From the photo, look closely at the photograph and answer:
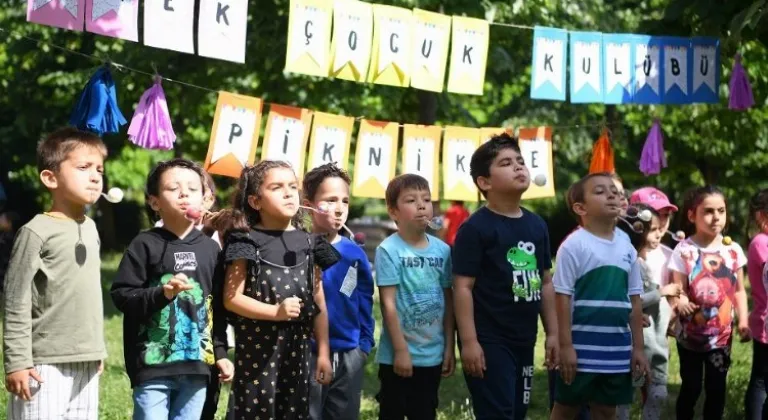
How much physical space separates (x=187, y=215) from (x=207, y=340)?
1.78 feet

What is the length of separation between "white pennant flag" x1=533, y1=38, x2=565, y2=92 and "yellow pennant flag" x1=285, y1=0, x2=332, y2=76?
185 centimetres

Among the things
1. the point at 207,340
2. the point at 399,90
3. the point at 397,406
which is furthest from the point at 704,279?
the point at 399,90

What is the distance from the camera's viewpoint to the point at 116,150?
23.5m

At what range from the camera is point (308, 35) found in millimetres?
7789

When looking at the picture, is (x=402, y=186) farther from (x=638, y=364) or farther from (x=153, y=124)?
(x=153, y=124)

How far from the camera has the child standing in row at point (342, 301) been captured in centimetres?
546


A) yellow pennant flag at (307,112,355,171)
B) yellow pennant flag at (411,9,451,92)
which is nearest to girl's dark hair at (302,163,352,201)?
yellow pennant flag at (307,112,355,171)

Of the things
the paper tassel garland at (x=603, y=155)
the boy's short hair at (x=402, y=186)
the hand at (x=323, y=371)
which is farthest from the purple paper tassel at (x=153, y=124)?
the paper tassel garland at (x=603, y=155)

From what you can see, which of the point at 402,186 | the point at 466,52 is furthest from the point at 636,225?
the point at 466,52

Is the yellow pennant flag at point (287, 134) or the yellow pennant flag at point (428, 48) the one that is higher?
the yellow pennant flag at point (428, 48)

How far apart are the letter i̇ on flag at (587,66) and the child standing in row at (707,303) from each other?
1.95 metres

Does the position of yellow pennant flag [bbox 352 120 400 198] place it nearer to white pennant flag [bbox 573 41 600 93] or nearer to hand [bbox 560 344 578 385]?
white pennant flag [bbox 573 41 600 93]

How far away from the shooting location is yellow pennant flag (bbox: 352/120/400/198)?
328 inches

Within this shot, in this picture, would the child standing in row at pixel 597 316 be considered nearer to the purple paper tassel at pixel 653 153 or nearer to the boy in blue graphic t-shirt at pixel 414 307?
the boy in blue graphic t-shirt at pixel 414 307
